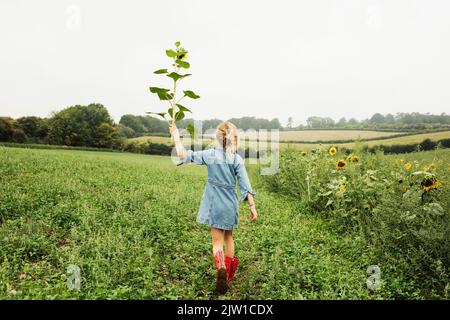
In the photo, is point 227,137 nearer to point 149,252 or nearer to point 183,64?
point 183,64

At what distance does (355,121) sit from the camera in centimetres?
3872

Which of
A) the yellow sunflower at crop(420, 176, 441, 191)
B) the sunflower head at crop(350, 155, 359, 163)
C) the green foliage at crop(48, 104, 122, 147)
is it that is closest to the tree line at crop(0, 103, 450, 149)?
the green foliage at crop(48, 104, 122, 147)

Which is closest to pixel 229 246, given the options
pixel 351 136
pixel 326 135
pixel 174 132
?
pixel 174 132

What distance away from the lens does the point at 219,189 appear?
4.88 metres

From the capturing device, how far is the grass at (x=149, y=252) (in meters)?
4.45

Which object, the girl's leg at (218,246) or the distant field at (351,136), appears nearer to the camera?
the girl's leg at (218,246)

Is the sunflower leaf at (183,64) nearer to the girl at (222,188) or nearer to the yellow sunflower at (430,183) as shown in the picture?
the girl at (222,188)

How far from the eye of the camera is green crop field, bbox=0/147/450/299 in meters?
4.45

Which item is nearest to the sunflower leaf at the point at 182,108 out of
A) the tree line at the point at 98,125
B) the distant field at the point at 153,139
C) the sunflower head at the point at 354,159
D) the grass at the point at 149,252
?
the grass at the point at 149,252

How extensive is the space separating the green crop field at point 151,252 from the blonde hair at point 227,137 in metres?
1.72

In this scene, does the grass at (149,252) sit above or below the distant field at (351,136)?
below

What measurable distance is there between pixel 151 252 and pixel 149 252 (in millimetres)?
45

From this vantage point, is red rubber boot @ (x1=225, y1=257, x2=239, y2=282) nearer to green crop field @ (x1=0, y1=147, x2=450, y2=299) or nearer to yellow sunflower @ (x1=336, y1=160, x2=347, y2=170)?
green crop field @ (x1=0, y1=147, x2=450, y2=299)
